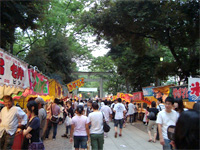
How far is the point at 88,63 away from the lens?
34.0 m

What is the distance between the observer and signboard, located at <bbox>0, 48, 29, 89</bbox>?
4.92 metres

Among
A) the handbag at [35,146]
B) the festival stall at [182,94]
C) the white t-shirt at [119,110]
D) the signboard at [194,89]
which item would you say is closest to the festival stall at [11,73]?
the handbag at [35,146]

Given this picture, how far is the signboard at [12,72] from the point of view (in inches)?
194

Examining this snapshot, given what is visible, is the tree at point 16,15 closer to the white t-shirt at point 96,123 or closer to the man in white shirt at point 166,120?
the white t-shirt at point 96,123

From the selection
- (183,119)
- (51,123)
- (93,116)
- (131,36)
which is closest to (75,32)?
(131,36)

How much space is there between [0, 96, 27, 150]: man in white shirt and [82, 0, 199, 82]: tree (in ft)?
35.9

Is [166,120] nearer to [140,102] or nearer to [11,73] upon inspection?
[11,73]

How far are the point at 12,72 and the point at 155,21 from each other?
11113 mm

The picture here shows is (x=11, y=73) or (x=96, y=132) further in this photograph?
(x=96, y=132)

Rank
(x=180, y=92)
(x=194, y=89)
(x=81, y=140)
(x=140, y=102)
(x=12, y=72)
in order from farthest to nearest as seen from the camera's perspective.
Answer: (x=140, y=102)
(x=180, y=92)
(x=194, y=89)
(x=81, y=140)
(x=12, y=72)

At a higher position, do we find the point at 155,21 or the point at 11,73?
the point at 155,21

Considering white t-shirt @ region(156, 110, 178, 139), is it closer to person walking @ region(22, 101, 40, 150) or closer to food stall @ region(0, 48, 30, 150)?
person walking @ region(22, 101, 40, 150)

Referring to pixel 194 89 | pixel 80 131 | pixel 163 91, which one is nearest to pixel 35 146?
pixel 80 131

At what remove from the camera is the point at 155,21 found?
14211mm
